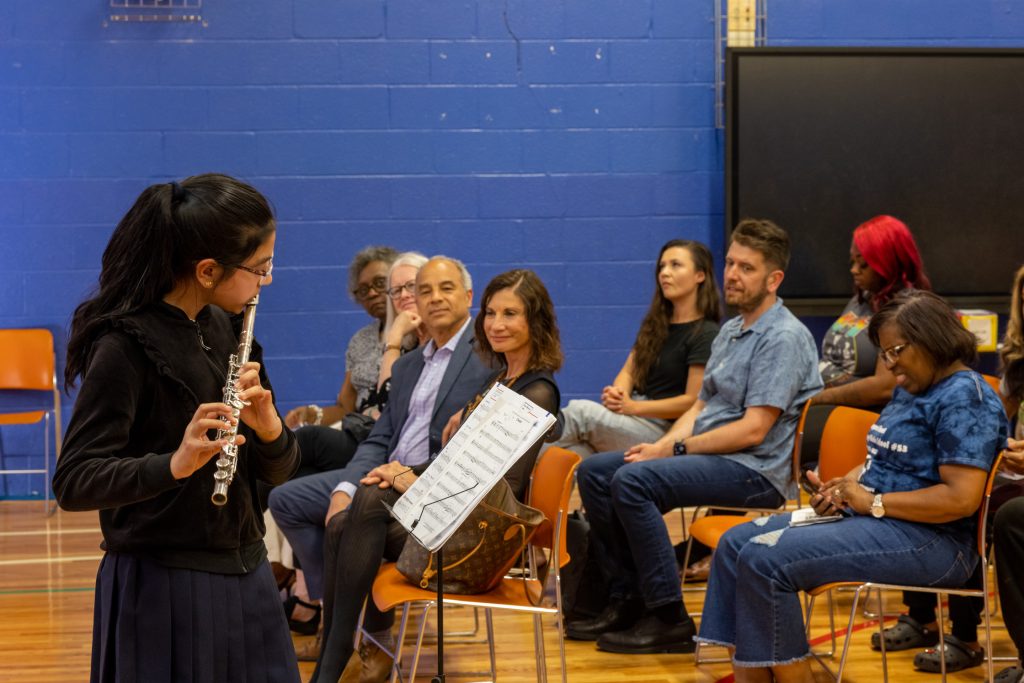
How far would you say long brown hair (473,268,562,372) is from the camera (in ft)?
10.8

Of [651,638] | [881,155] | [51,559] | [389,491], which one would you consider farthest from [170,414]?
[881,155]

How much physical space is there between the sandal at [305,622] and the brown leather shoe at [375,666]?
62cm

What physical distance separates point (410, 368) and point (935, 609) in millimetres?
1859

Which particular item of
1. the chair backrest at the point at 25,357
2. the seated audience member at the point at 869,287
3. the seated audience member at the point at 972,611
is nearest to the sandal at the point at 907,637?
the seated audience member at the point at 972,611

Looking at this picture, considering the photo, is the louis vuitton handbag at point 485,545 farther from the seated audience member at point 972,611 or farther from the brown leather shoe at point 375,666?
A: the seated audience member at point 972,611

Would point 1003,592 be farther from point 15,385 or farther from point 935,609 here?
point 15,385

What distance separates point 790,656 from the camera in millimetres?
2912

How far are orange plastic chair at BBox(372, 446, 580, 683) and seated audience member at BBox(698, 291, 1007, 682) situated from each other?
0.49 meters

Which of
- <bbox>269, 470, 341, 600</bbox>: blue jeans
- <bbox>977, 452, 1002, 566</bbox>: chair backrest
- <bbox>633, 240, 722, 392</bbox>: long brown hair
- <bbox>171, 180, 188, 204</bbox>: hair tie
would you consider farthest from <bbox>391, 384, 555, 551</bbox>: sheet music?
<bbox>633, 240, 722, 392</bbox>: long brown hair

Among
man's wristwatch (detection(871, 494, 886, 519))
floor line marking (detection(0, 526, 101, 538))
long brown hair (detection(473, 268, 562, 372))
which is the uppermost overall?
long brown hair (detection(473, 268, 562, 372))

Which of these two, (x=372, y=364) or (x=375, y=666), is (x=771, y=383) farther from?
(x=372, y=364)

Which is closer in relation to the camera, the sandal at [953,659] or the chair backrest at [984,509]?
the chair backrest at [984,509]

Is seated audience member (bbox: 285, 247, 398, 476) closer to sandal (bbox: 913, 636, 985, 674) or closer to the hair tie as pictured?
sandal (bbox: 913, 636, 985, 674)

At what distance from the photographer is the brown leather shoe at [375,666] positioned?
3.30 m
